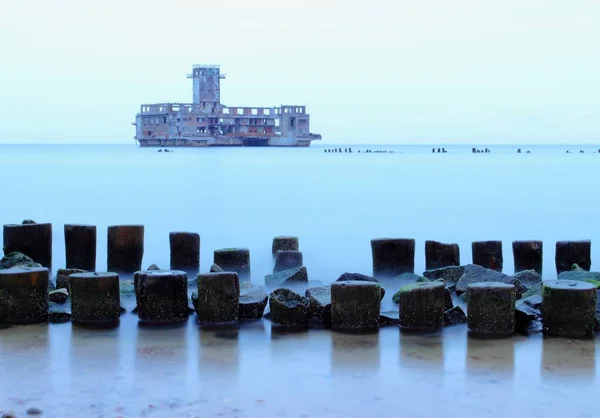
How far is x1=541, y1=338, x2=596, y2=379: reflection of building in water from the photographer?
6.95m

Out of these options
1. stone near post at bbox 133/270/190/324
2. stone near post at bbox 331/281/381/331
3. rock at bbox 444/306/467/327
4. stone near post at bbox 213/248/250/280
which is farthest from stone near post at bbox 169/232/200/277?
rock at bbox 444/306/467/327

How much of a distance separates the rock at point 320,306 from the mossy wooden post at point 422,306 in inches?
29.4

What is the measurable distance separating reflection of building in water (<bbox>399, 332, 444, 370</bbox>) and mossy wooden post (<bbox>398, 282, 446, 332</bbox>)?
0.13m

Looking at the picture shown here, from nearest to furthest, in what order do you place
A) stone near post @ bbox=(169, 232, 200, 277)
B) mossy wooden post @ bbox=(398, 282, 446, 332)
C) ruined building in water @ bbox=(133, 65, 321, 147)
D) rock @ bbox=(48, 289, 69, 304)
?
mossy wooden post @ bbox=(398, 282, 446, 332) < rock @ bbox=(48, 289, 69, 304) < stone near post @ bbox=(169, 232, 200, 277) < ruined building in water @ bbox=(133, 65, 321, 147)

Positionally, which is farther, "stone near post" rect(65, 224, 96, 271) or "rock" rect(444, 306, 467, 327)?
"stone near post" rect(65, 224, 96, 271)

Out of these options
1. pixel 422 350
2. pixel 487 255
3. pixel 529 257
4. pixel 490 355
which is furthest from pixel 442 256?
pixel 490 355

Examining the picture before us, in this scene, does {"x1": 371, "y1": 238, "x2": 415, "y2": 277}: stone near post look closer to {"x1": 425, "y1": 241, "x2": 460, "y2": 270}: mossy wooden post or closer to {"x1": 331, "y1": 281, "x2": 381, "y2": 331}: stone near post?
{"x1": 425, "y1": 241, "x2": 460, "y2": 270}: mossy wooden post

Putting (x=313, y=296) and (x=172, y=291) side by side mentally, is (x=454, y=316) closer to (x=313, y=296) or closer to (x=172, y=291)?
(x=313, y=296)

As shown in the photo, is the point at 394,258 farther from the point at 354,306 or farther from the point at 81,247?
the point at 81,247

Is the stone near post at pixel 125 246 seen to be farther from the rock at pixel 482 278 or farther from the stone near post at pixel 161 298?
the rock at pixel 482 278

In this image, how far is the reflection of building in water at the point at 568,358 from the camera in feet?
22.8

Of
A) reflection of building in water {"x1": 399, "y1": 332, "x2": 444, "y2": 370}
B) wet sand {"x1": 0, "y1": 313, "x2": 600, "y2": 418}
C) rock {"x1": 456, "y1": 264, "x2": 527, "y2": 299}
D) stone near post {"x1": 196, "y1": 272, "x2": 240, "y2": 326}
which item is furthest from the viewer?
rock {"x1": 456, "y1": 264, "x2": 527, "y2": 299}

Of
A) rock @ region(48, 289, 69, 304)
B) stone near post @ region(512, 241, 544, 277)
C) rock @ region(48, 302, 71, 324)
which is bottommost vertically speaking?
rock @ region(48, 302, 71, 324)

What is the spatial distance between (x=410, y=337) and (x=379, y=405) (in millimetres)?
1943
